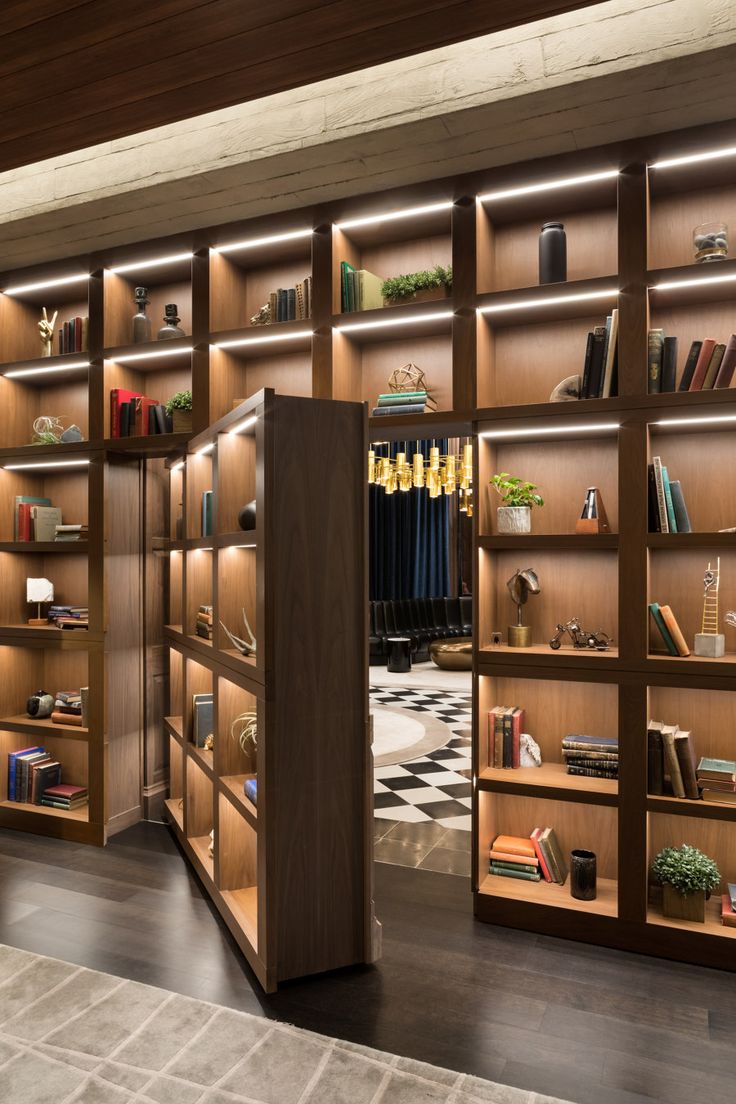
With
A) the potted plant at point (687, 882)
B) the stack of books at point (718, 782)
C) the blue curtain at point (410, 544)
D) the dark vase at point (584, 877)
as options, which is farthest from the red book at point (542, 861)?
the blue curtain at point (410, 544)

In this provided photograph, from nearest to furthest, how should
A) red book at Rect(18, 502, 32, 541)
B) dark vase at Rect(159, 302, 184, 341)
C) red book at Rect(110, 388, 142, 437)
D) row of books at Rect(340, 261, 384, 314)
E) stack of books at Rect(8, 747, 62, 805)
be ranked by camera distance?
row of books at Rect(340, 261, 384, 314) → dark vase at Rect(159, 302, 184, 341) → red book at Rect(110, 388, 142, 437) → stack of books at Rect(8, 747, 62, 805) → red book at Rect(18, 502, 32, 541)

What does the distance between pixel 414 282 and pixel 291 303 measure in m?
0.66


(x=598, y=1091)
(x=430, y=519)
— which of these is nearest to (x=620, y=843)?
(x=598, y=1091)

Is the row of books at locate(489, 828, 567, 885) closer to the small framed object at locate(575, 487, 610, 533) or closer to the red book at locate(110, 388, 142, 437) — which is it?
the small framed object at locate(575, 487, 610, 533)

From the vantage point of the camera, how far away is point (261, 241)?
12.0ft

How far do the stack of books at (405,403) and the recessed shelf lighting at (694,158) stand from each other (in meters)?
1.29

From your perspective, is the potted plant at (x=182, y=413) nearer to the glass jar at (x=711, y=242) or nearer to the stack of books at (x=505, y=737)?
the stack of books at (x=505, y=737)

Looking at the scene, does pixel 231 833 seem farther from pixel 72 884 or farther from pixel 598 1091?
pixel 598 1091

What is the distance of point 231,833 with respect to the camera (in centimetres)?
318

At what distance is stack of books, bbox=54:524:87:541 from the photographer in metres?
4.29

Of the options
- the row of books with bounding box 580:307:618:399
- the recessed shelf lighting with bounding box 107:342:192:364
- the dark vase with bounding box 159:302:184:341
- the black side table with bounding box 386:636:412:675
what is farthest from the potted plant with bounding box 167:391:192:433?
the black side table with bounding box 386:636:412:675

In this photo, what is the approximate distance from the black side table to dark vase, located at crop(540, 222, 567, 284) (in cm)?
726

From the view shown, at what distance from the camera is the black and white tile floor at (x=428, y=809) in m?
3.82

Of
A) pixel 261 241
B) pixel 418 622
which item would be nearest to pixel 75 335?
pixel 261 241
